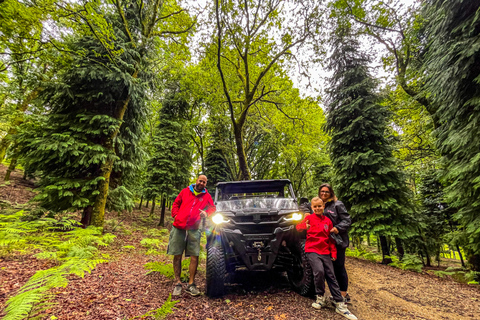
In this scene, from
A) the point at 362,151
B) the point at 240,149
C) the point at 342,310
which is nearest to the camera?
the point at 342,310

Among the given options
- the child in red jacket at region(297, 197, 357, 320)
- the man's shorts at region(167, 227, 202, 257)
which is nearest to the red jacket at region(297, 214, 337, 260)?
→ the child in red jacket at region(297, 197, 357, 320)

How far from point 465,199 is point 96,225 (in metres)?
11.4

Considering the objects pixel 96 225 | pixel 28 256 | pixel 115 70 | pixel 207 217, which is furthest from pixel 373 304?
pixel 115 70

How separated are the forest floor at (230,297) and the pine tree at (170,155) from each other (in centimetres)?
864

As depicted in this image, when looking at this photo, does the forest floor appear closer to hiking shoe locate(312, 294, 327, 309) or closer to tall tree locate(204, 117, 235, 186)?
hiking shoe locate(312, 294, 327, 309)

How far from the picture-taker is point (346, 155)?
9.38 m

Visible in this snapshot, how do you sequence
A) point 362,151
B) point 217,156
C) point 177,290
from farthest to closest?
point 217,156, point 362,151, point 177,290

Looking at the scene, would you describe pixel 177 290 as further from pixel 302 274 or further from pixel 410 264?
pixel 410 264

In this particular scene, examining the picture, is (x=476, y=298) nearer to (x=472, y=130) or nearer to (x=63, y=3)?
(x=472, y=130)

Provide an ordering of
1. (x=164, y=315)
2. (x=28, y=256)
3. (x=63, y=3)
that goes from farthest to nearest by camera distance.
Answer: (x=63, y=3) → (x=28, y=256) → (x=164, y=315)

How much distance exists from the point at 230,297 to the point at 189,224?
1.53 m

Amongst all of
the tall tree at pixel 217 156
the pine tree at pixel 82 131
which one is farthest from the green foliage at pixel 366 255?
the pine tree at pixel 82 131

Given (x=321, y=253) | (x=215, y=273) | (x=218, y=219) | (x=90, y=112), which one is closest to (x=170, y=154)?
(x=90, y=112)

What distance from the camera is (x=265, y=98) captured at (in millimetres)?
12289
